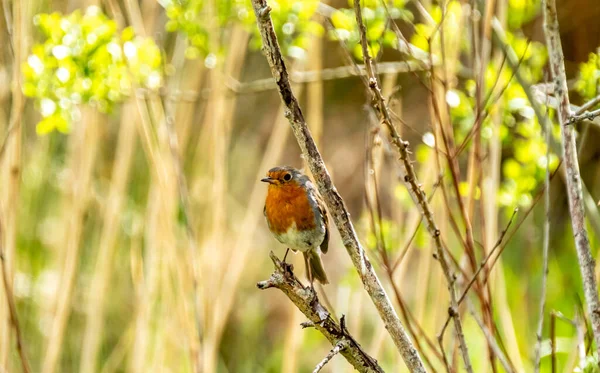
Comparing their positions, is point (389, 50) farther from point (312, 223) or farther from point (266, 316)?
point (312, 223)

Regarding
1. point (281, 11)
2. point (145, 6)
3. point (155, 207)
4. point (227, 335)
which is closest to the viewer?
point (281, 11)

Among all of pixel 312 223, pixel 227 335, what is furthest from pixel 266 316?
pixel 312 223

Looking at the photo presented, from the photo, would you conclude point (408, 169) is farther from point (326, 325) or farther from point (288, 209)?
point (288, 209)

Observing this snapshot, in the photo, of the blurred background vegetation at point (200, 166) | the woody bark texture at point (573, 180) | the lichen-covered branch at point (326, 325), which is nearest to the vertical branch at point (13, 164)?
the blurred background vegetation at point (200, 166)

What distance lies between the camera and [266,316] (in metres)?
5.68

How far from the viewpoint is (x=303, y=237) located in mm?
2291

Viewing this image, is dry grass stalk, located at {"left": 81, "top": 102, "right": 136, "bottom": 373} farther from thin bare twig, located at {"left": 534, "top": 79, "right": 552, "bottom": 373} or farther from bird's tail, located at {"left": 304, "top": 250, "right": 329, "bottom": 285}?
thin bare twig, located at {"left": 534, "top": 79, "right": 552, "bottom": 373}

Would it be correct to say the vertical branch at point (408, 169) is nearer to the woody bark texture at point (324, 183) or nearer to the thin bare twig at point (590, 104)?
the woody bark texture at point (324, 183)

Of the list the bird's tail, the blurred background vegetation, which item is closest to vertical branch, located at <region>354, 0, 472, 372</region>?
the blurred background vegetation

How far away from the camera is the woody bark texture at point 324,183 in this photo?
130 cm

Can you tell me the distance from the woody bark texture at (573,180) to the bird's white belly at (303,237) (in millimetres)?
984

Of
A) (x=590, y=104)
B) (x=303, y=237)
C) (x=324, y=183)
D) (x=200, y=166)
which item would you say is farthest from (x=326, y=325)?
(x=200, y=166)

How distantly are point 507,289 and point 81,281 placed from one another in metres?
2.46

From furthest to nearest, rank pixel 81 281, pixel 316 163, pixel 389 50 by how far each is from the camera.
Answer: pixel 389 50 < pixel 81 281 < pixel 316 163
